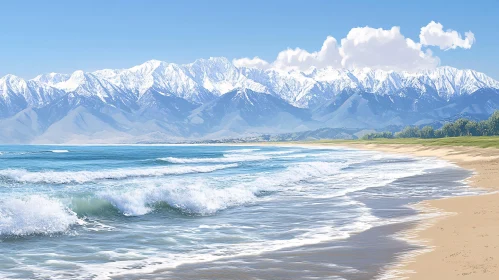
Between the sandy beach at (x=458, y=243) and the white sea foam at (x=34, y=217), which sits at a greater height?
the white sea foam at (x=34, y=217)

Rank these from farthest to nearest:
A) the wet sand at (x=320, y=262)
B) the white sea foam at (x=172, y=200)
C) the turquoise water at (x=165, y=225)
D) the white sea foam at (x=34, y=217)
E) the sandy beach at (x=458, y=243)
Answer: the white sea foam at (x=172, y=200)
the white sea foam at (x=34, y=217)
the turquoise water at (x=165, y=225)
the wet sand at (x=320, y=262)
the sandy beach at (x=458, y=243)

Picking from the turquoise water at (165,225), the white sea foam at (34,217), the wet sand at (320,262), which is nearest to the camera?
the wet sand at (320,262)

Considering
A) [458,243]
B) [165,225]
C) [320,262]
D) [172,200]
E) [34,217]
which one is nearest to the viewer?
[320,262]

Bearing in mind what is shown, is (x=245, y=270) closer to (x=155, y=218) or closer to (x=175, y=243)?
(x=175, y=243)

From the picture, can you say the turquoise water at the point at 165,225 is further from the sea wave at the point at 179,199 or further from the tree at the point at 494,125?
the tree at the point at 494,125

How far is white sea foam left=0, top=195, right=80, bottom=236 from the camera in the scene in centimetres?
2055

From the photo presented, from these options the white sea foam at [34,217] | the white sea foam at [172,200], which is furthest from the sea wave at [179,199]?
the white sea foam at [34,217]

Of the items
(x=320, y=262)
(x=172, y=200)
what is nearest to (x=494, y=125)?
(x=172, y=200)

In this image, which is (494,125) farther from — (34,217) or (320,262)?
(320,262)

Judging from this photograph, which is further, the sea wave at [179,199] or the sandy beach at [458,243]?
the sea wave at [179,199]

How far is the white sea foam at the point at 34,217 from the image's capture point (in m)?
20.5

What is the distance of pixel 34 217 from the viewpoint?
71.1ft

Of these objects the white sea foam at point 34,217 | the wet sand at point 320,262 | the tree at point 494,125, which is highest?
the tree at point 494,125

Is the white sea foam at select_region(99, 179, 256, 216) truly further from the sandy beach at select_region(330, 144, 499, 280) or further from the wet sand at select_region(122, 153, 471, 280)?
the sandy beach at select_region(330, 144, 499, 280)
